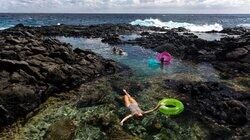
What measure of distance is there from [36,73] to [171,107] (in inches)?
433

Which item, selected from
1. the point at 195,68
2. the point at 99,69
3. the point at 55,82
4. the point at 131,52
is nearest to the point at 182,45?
the point at 131,52

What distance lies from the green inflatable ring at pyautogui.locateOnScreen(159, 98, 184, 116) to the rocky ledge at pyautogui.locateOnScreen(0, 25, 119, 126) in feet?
28.9

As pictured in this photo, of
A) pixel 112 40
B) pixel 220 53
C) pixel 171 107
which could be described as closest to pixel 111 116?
pixel 171 107

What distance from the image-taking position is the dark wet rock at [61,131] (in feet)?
57.1

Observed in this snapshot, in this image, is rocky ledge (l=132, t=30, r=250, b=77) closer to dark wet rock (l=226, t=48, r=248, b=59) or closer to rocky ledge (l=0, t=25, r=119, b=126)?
dark wet rock (l=226, t=48, r=248, b=59)

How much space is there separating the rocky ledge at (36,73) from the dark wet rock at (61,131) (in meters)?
3.22

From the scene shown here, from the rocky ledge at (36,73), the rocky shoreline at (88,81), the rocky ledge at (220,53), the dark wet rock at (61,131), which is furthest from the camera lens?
the rocky ledge at (220,53)

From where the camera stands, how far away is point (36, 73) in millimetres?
25188

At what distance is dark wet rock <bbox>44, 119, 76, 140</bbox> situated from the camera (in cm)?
1741

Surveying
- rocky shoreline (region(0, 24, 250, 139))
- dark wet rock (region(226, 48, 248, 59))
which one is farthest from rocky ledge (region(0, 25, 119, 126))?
dark wet rock (region(226, 48, 248, 59))

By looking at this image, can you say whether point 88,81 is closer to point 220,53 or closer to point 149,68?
point 149,68

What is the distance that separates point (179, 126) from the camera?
19719mm

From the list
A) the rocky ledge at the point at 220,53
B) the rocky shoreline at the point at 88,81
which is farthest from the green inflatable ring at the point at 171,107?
the rocky ledge at the point at 220,53

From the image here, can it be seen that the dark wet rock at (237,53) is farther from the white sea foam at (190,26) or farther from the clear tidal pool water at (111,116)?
the white sea foam at (190,26)
